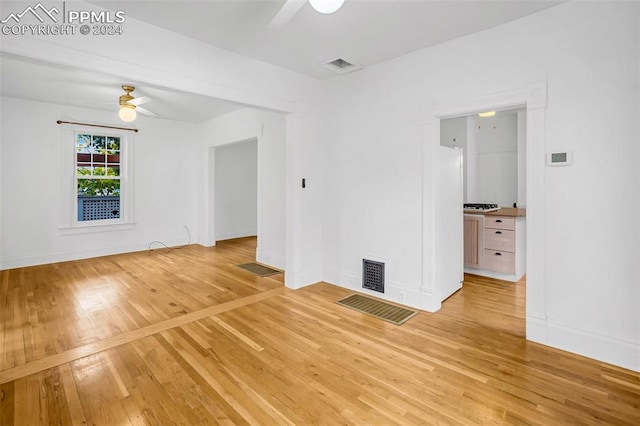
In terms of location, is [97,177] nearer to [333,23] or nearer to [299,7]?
[333,23]

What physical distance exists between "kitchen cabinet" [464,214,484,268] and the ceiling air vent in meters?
2.80

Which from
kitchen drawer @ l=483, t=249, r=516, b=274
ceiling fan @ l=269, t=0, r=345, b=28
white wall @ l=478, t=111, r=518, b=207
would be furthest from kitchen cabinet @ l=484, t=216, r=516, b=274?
ceiling fan @ l=269, t=0, r=345, b=28

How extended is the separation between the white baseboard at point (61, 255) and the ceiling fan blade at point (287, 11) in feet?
19.3

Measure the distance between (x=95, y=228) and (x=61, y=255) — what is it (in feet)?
2.26

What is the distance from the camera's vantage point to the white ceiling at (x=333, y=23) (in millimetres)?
2529

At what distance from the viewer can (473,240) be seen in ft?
15.5

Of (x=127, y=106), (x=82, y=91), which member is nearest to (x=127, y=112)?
(x=127, y=106)

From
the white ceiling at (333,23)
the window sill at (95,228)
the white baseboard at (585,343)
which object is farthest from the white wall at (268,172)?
the white baseboard at (585,343)

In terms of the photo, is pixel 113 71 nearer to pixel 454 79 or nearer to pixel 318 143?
pixel 318 143

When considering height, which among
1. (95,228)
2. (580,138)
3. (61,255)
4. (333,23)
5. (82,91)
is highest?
(82,91)

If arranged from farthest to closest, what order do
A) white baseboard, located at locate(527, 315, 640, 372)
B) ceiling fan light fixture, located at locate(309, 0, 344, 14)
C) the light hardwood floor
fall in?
white baseboard, located at locate(527, 315, 640, 372) → the light hardwood floor → ceiling fan light fixture, located at locate(309, 0, 344, 14)

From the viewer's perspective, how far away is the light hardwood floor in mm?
1887

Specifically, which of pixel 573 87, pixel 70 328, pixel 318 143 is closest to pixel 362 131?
pixel 318 143

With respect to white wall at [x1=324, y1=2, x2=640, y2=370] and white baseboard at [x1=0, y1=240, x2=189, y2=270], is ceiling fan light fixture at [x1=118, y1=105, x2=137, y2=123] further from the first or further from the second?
white wall at [x1=324, y1=2, x2=640, y2=370]
